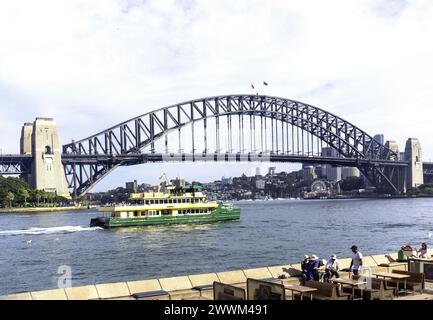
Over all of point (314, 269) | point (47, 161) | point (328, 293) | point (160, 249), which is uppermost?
point (47, 161)

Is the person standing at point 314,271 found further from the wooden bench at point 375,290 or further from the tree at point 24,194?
the tree at point 24,194

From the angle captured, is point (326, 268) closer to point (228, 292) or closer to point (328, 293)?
point (328, 293)

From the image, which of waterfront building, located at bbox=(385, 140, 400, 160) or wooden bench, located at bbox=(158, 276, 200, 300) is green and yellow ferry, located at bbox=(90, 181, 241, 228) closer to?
wooden bench, located at bbox=(158, 276, 200, 300)

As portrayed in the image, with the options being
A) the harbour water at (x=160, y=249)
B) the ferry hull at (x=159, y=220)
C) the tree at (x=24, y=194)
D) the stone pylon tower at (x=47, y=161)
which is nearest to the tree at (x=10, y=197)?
the tree at (x=24, y=194)

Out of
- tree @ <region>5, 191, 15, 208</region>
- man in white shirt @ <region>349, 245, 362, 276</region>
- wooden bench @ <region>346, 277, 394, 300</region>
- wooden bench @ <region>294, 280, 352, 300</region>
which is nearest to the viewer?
wooden bench @ <region>294, 280, 352, 300</region>

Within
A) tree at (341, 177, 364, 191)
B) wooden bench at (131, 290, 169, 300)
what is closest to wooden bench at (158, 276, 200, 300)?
wooden bench at (131, 290, 169, 300)

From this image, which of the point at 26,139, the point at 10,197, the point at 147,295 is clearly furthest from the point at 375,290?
the point at 26,139
